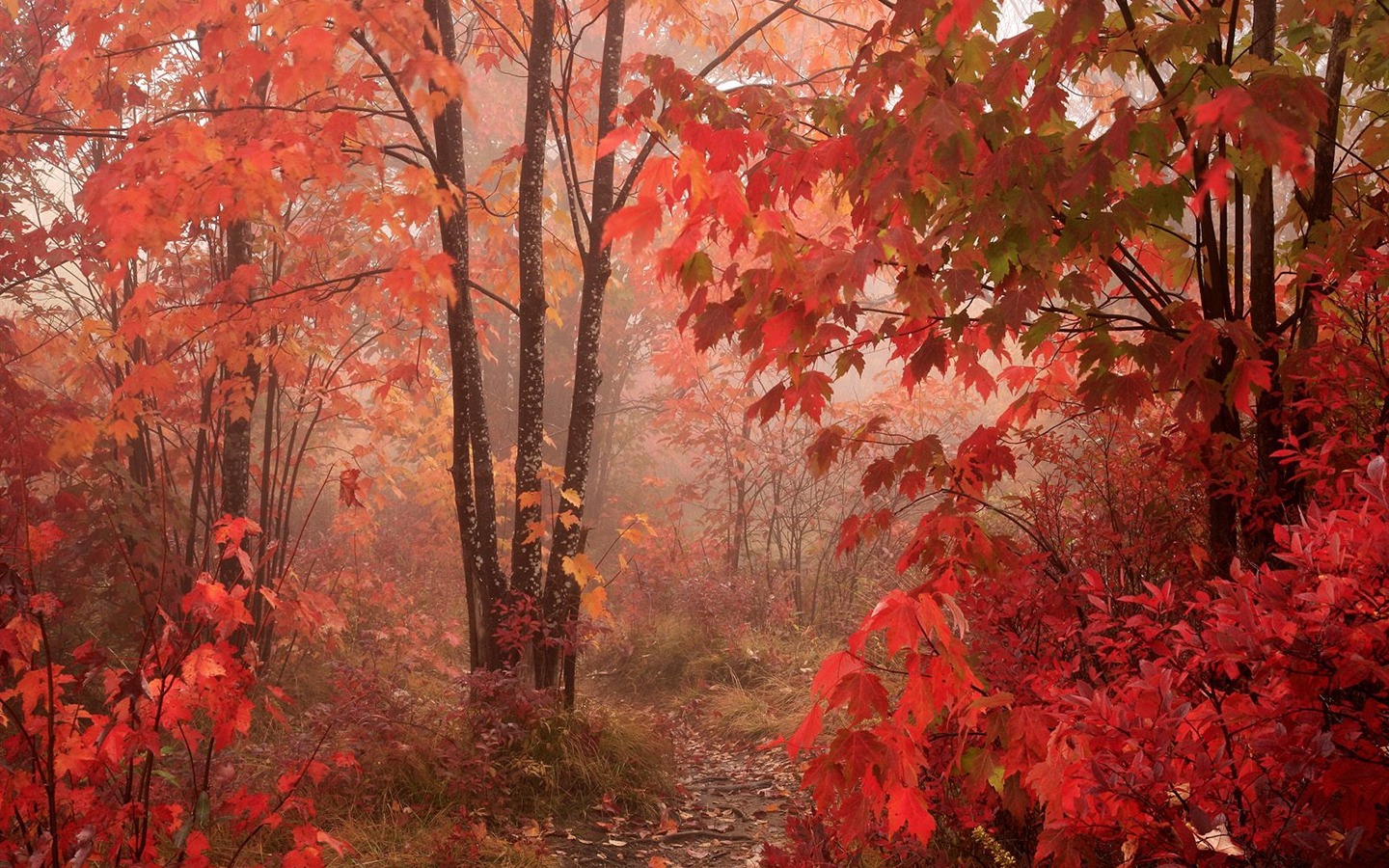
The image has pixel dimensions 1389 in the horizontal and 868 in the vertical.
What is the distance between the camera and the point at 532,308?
5609 mm

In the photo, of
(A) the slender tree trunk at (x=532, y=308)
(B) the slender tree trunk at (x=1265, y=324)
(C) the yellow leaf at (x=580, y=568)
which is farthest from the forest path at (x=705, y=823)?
(B) the slender tree trunk at (x=1265, y=324)

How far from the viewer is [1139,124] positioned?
293 cm

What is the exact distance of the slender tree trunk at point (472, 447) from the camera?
218 inches

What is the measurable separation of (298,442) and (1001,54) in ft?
39.4

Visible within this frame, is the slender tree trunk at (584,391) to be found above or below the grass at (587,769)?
above

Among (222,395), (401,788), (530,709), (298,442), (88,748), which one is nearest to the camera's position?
(88,748)

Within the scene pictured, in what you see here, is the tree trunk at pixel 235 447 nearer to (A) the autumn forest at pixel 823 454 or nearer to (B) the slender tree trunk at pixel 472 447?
(A) the autumn forest at pixel 823 454

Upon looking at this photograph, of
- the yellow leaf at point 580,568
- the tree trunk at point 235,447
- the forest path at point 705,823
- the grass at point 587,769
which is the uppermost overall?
the tree trunk at point 235,447

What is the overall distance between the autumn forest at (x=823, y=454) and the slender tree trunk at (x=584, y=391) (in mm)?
33

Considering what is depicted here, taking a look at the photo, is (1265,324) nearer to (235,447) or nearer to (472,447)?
(472,447)

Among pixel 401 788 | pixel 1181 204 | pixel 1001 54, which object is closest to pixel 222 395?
pixel 401 788

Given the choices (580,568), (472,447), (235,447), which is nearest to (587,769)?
(580,568)

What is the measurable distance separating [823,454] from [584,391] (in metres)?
2.44

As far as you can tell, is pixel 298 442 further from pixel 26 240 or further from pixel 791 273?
pixel 791 273
